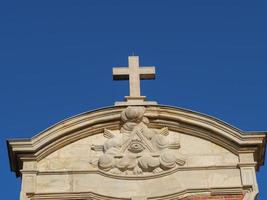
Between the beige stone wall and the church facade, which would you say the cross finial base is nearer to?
the church facade

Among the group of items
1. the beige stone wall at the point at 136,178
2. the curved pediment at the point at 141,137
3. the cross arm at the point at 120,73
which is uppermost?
the cross arm at the point at 120,73

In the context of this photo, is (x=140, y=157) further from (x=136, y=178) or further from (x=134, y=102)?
(x=134, y=102)

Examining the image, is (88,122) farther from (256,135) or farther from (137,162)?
(256,135)

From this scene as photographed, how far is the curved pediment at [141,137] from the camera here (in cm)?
1362

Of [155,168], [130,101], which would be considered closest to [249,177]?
[155,168]

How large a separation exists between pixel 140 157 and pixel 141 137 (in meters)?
0.41

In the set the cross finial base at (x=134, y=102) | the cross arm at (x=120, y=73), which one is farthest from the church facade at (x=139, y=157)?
the cross arm at (x=120, y=73)

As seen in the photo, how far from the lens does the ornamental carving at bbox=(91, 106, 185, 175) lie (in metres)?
13.6

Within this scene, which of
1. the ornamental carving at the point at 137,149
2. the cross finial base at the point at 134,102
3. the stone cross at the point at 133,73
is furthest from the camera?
the stone cross at the point at 133,73

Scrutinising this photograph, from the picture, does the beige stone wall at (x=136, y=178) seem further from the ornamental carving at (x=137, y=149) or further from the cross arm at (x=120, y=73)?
the cross arm at (x=120, y=73)

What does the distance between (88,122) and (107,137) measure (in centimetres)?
40

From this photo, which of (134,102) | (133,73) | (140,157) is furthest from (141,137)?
(133,73)

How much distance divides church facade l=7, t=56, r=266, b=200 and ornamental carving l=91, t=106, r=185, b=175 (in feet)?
0.05

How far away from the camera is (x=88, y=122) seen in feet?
46.0
